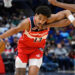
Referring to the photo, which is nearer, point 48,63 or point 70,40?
point 48,63

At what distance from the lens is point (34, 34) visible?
18.1ft

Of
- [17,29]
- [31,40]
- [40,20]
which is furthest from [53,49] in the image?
[17,29]

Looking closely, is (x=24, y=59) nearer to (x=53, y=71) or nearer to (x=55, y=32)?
(x=53, y=71)

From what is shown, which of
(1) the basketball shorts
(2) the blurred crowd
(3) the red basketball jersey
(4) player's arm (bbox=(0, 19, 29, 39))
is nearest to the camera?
(4) player's arm (bbox=(0, 19, 29, 39))


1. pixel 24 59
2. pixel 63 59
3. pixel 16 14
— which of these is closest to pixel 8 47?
pixel 63 59

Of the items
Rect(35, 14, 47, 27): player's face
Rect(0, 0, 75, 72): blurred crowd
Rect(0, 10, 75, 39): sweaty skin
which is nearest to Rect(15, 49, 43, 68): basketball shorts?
Rect(0, 10, 75, 39): sweaty skin

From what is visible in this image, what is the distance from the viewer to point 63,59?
12.5 m

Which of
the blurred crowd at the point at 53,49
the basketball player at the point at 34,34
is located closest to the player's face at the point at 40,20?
the basketball player at the point at 34,34

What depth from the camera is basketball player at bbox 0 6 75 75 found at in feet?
17.1

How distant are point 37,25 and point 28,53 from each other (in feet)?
2.49

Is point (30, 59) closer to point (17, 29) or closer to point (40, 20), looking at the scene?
point (17, 29)

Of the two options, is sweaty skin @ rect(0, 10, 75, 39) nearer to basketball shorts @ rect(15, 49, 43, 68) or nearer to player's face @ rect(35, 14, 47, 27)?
player's face @ rect(35, 14, 47, 27)

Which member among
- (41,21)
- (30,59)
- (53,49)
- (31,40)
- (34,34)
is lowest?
(30,59)

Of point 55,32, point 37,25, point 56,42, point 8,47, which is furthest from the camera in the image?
point 55,32
